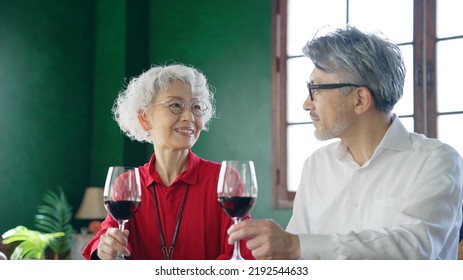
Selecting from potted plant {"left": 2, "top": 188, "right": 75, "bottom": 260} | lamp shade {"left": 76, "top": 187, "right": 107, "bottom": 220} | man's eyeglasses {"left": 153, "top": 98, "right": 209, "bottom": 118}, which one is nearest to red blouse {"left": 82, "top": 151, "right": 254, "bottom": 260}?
man's eyeglasses {"left": 153, "top": 98, "right": 209, "bottom": 118}

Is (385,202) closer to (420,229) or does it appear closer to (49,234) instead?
(420,229)

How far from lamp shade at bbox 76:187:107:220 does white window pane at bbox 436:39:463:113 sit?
304 centimetres

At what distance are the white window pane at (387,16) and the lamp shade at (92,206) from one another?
2704 mm

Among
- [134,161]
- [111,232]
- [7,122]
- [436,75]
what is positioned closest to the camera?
[111,232]

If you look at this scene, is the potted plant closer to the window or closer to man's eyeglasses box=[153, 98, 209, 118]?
the window

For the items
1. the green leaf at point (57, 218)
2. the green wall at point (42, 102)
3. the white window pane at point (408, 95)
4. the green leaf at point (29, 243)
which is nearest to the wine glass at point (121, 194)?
the green leaf at point (29, 243)

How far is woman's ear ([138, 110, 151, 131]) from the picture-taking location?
261 centimetres

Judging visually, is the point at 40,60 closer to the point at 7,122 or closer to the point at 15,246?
the point at 7,122

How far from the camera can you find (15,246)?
17.9 ft

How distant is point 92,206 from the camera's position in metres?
6.09

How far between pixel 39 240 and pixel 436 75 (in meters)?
3.33

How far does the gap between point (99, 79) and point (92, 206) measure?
4.56 ft
